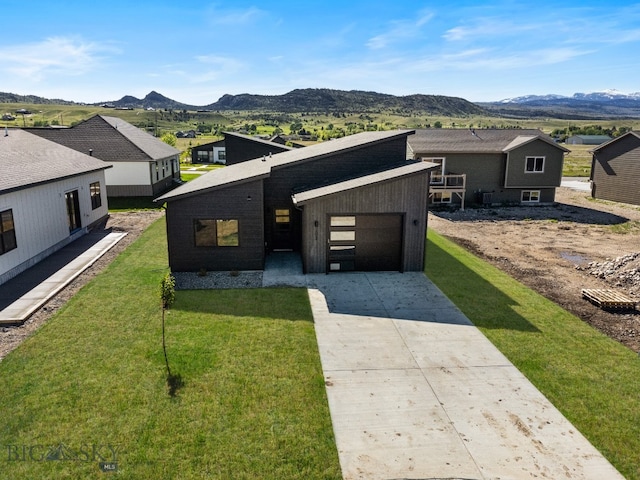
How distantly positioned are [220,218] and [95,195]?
11.8 m

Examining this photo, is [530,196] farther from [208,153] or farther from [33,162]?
[208,153]

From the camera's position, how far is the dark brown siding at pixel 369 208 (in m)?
15.7

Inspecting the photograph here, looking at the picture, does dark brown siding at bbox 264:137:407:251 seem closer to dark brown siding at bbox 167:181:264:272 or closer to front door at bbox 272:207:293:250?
front door at bbox 272:207:293:250

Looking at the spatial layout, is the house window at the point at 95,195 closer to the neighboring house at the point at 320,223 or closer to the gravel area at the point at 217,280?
the neighboring house at the point at 320,223

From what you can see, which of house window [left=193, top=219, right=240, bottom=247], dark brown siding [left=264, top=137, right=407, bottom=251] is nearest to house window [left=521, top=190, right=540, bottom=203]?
dark brown siding [left=264, top=137, right=407, bottom=251]

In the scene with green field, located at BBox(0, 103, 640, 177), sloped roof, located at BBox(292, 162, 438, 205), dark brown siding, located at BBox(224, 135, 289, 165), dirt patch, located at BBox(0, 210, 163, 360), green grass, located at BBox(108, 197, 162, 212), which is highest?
green field, located at BBox(0, 103, 640, 177)

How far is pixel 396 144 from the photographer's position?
62.3ft

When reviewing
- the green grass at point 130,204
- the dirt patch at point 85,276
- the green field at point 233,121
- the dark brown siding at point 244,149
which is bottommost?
the dirt patch at point 85,276

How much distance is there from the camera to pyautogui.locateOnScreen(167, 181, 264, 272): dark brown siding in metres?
15.9

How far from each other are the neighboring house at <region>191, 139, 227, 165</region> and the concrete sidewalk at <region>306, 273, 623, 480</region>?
52.1 metres

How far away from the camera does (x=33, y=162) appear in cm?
1862

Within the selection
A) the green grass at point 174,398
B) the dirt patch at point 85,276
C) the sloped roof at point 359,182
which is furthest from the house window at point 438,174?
the green grass at point 174,398

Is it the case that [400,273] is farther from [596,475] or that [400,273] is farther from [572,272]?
[596,475]

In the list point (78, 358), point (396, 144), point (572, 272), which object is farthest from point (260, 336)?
point (572, 272)
